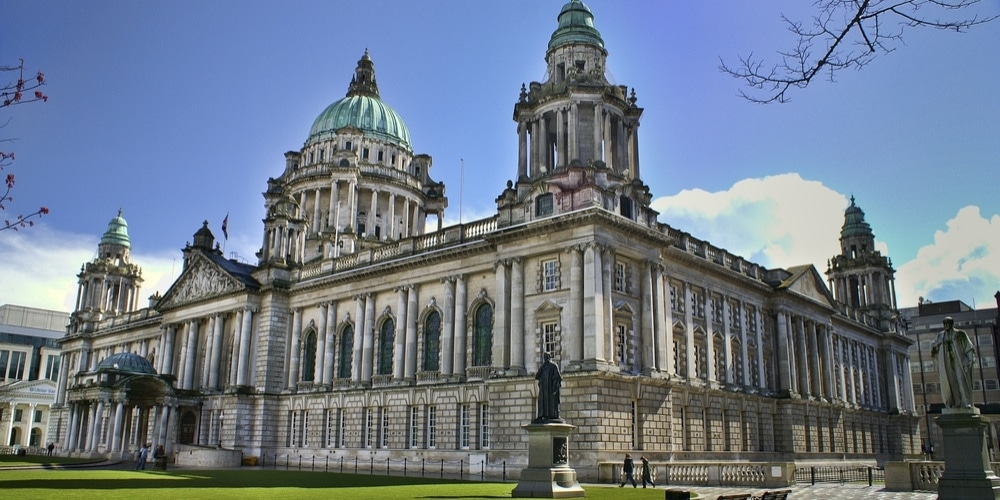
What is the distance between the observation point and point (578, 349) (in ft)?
122

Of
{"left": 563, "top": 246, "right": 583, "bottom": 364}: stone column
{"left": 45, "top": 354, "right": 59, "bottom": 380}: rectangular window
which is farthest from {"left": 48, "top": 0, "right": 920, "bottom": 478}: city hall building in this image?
{"left": 45, "top": 354, "right": 59, "bottom": 380}: rectangular window

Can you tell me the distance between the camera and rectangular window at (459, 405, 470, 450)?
42.7m

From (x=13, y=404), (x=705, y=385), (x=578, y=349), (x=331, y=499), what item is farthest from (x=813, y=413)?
(x=13, y=404)

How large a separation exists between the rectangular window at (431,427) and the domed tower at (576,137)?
1135 centimetres

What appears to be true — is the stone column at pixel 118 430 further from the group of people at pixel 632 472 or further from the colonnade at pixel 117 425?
the group of people at pixel 632 472

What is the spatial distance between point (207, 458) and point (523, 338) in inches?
909

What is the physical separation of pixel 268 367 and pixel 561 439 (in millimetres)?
34668

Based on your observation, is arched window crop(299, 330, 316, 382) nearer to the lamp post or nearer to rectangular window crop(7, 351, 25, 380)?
the lamp post

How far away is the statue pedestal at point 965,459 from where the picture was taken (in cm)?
1841

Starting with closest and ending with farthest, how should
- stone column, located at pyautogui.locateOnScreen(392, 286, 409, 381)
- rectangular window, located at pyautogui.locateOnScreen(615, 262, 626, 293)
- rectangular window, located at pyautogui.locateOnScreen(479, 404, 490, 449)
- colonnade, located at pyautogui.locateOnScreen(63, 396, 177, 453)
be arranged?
rectangular window, located at pyautogui.locateOnScreen(615, 262, 626, 293) < rectangular window, located at pyautogui.locateOnScreen(479, 404, 490, 449) < stone column, located at pyautogui.locateOnScreen(392, 286, 409, 381) < colonnade, located at pyautogui.locateOnScreen(63, 396, 177, 453)

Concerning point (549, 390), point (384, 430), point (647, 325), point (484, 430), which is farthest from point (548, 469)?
point (384, 430)

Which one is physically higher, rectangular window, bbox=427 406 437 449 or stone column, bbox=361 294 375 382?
stone column, bbox=361 294 375 382

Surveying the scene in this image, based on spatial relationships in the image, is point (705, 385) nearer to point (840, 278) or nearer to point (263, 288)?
point (263, 288)

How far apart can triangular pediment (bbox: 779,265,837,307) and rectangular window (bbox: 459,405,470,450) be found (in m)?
24.4
